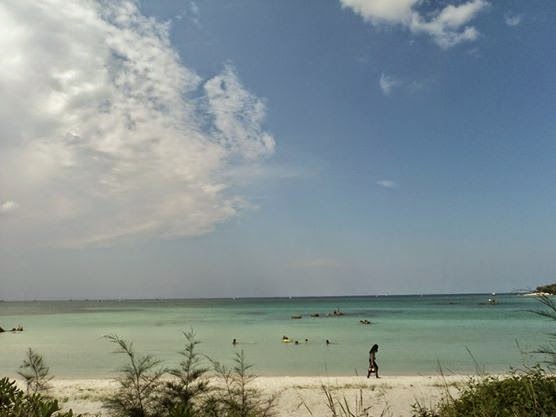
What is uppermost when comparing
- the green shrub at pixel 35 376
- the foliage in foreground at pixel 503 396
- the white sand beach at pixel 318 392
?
the foliage in foreground at pixel 503 396

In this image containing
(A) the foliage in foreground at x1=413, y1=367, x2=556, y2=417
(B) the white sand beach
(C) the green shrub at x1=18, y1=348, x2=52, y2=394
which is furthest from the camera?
(B) the white sand beach

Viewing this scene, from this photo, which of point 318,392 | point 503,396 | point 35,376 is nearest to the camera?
point 503,396

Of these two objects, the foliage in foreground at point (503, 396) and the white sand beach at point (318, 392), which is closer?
the foliage in foreground at point (503, 396)

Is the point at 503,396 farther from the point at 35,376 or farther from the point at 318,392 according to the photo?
the point at 35,376

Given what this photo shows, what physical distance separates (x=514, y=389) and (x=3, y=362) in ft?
120

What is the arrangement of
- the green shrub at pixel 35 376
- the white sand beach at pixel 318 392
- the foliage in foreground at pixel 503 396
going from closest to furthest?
the foliage in foreground at pixel 503 396, the green shrub at pixel 35 376, the white sand beach at pixel 318 392

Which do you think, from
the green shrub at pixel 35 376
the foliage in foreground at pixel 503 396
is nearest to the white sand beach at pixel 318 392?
the green shrub at pixel 35 376

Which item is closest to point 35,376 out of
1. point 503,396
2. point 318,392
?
point 318,392

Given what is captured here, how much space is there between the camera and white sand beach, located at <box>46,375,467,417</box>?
723 inches

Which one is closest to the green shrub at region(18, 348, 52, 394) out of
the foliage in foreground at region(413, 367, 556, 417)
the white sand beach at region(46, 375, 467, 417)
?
the white sand beach at region(46, 375, 467, 417)

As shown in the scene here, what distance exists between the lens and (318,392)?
20672mm

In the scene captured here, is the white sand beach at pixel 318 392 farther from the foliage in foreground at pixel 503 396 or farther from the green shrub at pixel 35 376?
the foliage in foreground at pixel 503 396

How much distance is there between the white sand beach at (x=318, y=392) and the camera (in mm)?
18375

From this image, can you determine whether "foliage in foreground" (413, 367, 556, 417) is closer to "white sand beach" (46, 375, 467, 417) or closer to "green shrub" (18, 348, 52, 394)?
"white sand beach" (46, 375, 467, 417)
